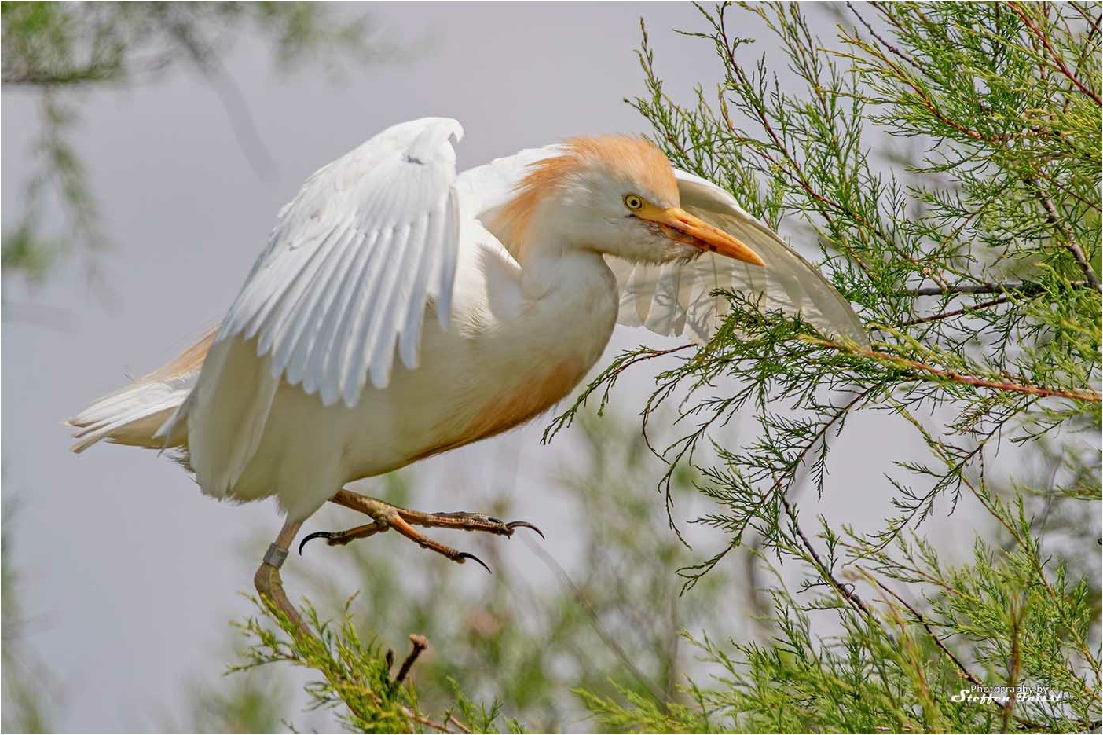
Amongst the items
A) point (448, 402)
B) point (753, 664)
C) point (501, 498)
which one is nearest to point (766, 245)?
point (448, 402)

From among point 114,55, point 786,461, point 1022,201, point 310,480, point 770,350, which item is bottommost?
point 310,480

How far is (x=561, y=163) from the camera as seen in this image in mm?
1990

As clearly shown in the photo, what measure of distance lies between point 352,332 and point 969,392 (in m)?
0.76

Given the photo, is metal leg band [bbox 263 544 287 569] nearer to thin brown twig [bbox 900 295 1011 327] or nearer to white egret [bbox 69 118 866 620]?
white egret [bbox 69 118 866 620]

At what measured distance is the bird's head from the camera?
1.95 m

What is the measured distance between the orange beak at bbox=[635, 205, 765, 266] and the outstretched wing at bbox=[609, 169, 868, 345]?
0.09m

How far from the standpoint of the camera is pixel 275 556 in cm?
196

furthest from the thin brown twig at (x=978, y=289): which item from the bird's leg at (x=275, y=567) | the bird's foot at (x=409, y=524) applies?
the bird's leg at (x=275, y=567)

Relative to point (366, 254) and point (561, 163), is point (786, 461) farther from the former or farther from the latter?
point (366, 254)

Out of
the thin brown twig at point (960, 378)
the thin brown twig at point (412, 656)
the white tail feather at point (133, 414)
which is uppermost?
the thin brown twig at point (960, 378)

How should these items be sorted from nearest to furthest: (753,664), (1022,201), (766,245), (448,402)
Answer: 1. (753,664)
2. (1022,201)
3. (448,402)
4. (766,245)

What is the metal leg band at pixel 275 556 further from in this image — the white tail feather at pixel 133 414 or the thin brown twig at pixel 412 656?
the thin brown twig at pixel 412 656

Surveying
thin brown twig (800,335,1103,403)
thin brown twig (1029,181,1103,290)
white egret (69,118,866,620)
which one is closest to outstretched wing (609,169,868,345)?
white egret (69,118,866,620)

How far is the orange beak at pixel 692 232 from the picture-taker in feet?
6.37
